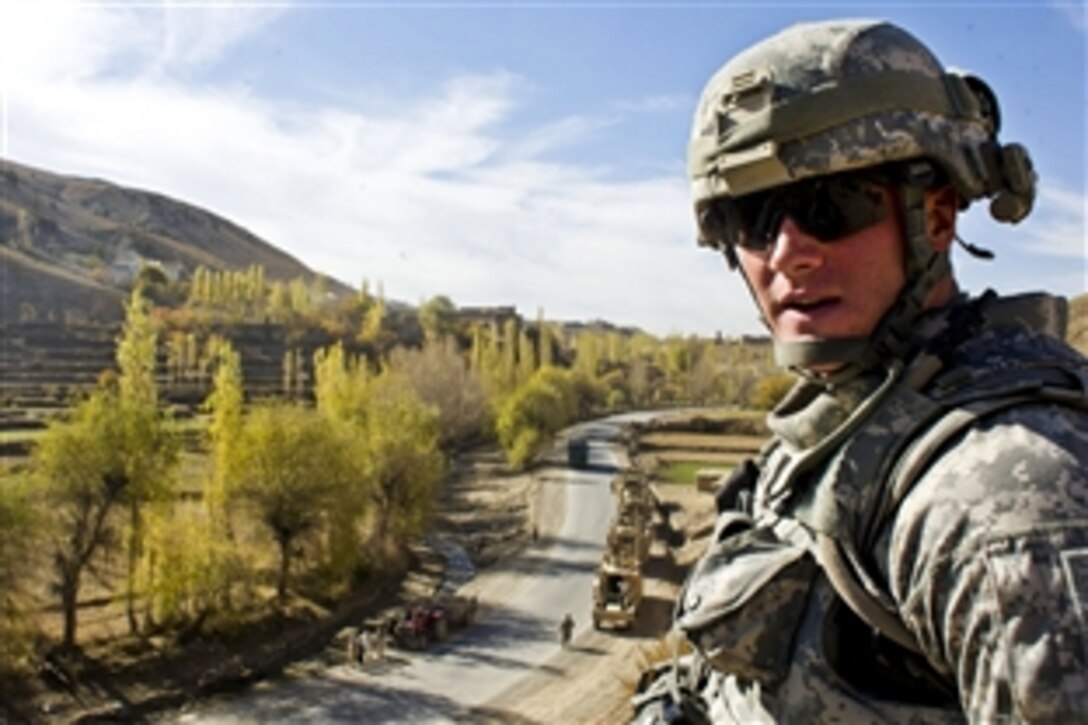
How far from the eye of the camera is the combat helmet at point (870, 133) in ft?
5.53

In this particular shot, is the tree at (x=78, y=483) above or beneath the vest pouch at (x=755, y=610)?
beneath

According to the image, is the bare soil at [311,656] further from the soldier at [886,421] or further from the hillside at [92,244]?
the hillside at [92,244]

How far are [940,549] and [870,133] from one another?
74cm

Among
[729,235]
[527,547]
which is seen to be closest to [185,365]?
[527,547]

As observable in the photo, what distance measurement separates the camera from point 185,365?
5906 centimetres

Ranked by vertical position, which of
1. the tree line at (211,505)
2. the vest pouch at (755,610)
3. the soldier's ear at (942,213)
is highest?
the soldier's ear at (942,213)

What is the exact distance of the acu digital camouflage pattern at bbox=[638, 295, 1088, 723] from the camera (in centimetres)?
124

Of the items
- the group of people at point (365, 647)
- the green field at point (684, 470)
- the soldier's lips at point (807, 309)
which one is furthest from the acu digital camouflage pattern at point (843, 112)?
the green field at point (684, 470)

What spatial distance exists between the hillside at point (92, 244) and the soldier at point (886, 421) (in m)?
86.5

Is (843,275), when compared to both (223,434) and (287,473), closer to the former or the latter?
(287,473)

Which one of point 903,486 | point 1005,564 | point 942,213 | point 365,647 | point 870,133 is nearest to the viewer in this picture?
point 1005,564

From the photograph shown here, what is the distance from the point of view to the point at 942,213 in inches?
70.1

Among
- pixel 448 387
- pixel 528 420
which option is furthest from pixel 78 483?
pixel 448 387

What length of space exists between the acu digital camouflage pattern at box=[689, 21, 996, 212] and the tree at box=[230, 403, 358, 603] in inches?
840
